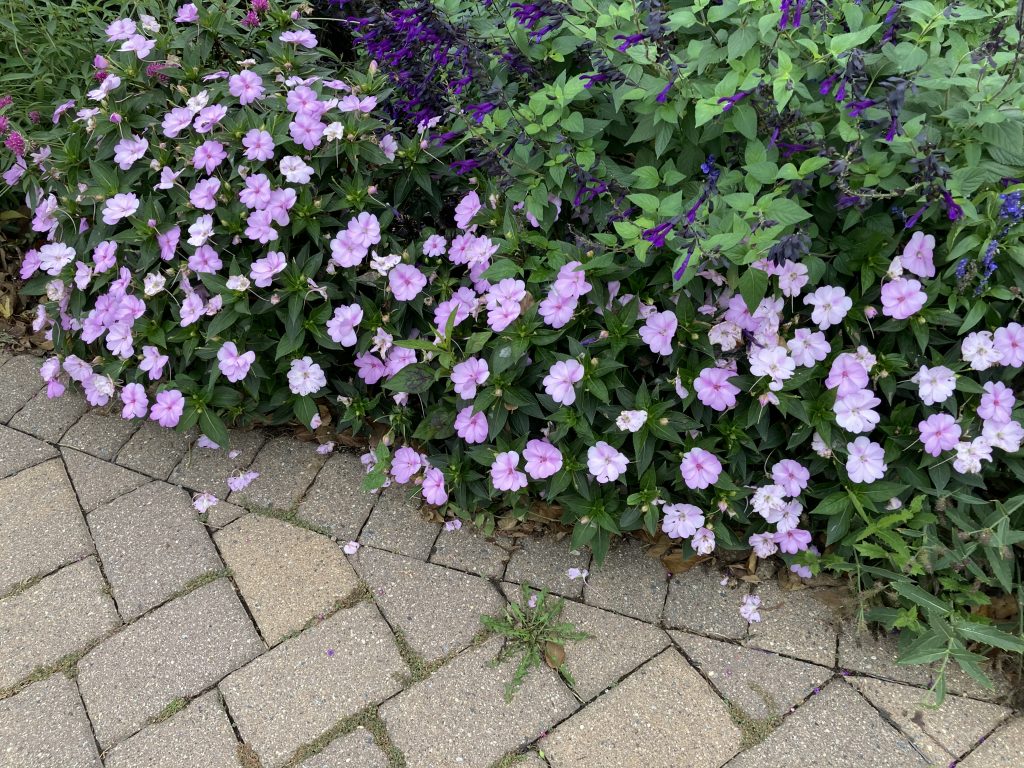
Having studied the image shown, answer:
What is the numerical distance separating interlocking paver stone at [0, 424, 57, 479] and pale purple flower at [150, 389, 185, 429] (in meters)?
0.59

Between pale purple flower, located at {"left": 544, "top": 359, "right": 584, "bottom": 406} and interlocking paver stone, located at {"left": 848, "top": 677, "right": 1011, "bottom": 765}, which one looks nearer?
interlocking paver stone, located at {"left": 848, "top": 677, "right": 1011, "bottom": 765}

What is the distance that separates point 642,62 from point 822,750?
168cm

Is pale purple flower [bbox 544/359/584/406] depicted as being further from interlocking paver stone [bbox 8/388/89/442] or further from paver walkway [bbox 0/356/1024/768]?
interlocking paver stone [bbox 8/388/89/442]

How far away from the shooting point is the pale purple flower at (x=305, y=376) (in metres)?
2.23

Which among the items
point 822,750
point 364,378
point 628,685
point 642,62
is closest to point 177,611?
point 364,378

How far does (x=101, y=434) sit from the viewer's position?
262 cm

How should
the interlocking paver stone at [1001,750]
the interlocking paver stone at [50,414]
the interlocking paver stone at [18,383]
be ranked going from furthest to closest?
1. the interlocking paver stone at [18,383]
2. the interlocking paver stone at [50,414]
3. the interlocking paver stone at [1001,750]

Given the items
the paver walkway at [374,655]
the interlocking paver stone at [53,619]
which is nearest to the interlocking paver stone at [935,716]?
the paver walkway at [374,655]

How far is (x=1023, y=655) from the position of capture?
6.13 ft

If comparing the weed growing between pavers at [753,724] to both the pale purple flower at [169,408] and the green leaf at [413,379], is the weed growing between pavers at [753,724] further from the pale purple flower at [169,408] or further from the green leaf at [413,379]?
the pale purple flower at [169,408]

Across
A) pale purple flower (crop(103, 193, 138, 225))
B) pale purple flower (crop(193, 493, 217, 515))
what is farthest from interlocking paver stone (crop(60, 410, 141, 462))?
pale purple flower (crop(103, 193, 138, 225))

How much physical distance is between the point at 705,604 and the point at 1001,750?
28.7 inches

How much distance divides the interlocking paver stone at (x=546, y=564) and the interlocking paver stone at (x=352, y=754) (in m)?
0.57

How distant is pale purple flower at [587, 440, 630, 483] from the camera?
1955 mm
